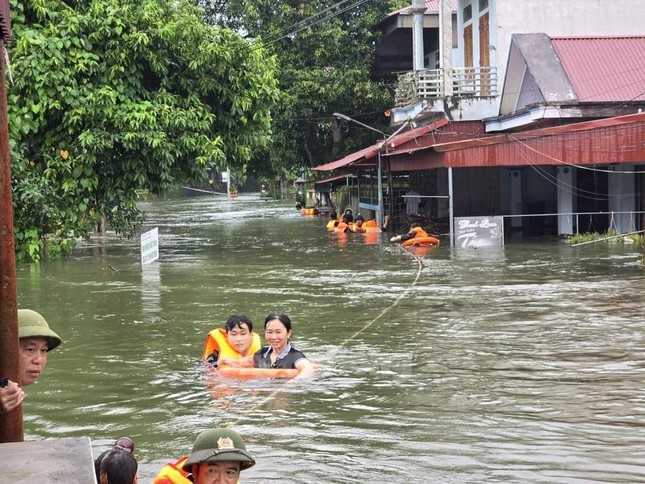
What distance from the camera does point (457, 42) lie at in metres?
39.4

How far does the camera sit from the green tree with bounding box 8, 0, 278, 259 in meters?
19.1

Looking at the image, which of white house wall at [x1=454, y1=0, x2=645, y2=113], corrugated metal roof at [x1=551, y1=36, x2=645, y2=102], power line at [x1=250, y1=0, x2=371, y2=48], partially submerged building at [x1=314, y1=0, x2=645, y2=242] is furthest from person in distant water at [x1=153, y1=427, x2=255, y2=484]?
power line at [x1=250, y1=0, x2=371, y2=48]

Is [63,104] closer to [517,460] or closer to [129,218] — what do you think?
[129,218]

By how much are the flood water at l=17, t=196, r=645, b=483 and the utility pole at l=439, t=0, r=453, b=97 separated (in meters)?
10.2

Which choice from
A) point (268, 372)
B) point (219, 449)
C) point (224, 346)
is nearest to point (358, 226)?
point (224, 346)

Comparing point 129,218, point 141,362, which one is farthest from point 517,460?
point 129,218

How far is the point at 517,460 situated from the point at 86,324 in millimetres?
10071

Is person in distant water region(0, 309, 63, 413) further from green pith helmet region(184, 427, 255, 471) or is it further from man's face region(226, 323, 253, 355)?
man's face region(226, 323, 253, 355)

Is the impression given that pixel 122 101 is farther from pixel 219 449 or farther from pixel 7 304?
pixel 7 304

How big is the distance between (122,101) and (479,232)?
11.2 m

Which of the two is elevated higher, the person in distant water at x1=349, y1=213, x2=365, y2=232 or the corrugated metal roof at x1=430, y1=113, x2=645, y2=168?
the corrugated metal roof at x1=430, y1=113, x2=645, y2=168

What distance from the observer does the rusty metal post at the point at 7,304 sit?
4863mm

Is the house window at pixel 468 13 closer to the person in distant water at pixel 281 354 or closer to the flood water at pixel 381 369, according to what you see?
the flood water at pixel 381 369

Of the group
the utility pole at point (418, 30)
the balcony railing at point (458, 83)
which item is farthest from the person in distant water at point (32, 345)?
the utility pole at point (418, 30)
